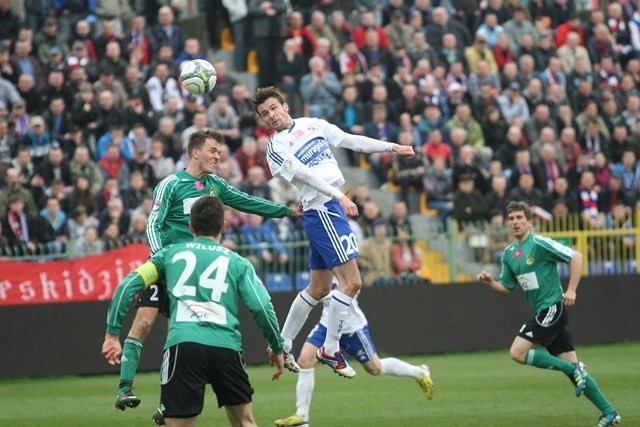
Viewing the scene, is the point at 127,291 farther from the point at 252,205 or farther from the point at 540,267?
the point at 540,267

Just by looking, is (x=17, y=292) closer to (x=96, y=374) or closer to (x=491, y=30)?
(x=96, y=374)

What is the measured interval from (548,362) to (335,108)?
11.2m

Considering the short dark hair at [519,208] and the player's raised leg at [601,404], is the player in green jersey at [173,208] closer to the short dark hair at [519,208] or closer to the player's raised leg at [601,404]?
the short dark hair at [519,208]

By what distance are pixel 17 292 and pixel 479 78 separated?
10.8 metres

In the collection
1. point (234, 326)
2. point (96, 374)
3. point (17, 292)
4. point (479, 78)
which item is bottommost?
point (96, 374)

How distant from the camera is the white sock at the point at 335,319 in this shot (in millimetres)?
12047

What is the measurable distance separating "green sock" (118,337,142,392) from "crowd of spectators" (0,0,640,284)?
23.9 ft

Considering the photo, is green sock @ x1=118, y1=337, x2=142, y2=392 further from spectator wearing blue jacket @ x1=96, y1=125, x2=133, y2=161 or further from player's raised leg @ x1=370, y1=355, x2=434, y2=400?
spectator wearing blue jacket @ x1=96, y1=125, x2=133, y2=161

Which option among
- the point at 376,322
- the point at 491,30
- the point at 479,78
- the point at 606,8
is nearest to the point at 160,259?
the point at 376,322

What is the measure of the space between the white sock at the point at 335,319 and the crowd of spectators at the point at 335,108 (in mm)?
7056

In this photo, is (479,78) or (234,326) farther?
(479,78)

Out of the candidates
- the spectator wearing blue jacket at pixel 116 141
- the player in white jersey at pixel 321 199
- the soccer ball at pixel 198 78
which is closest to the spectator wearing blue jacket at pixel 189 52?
the spectator wearing blue jacket at pixel 116 141

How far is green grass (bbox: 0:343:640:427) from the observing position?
1288 cm

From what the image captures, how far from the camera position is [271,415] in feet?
43.8
